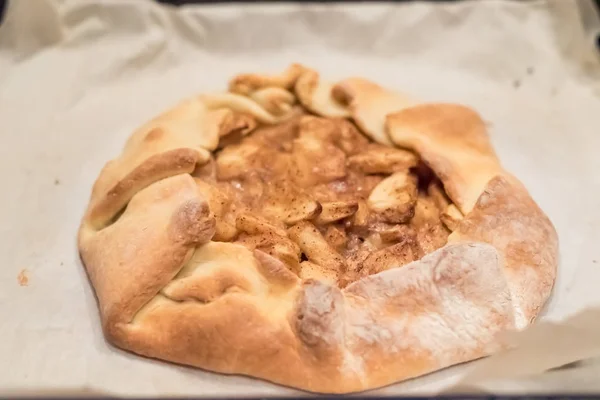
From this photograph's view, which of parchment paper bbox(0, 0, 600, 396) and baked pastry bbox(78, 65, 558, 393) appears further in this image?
parchment paper bbox(0, 0, 600, 396)

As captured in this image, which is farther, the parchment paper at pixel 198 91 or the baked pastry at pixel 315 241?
the parchment paper at pixel 198 91

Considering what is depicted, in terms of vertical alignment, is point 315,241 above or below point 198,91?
above

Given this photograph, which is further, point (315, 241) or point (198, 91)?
point (198, 91)

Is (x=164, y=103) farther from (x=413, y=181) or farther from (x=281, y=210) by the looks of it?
(x=413, y=181)

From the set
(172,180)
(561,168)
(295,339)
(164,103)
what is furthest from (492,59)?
(295,339)
